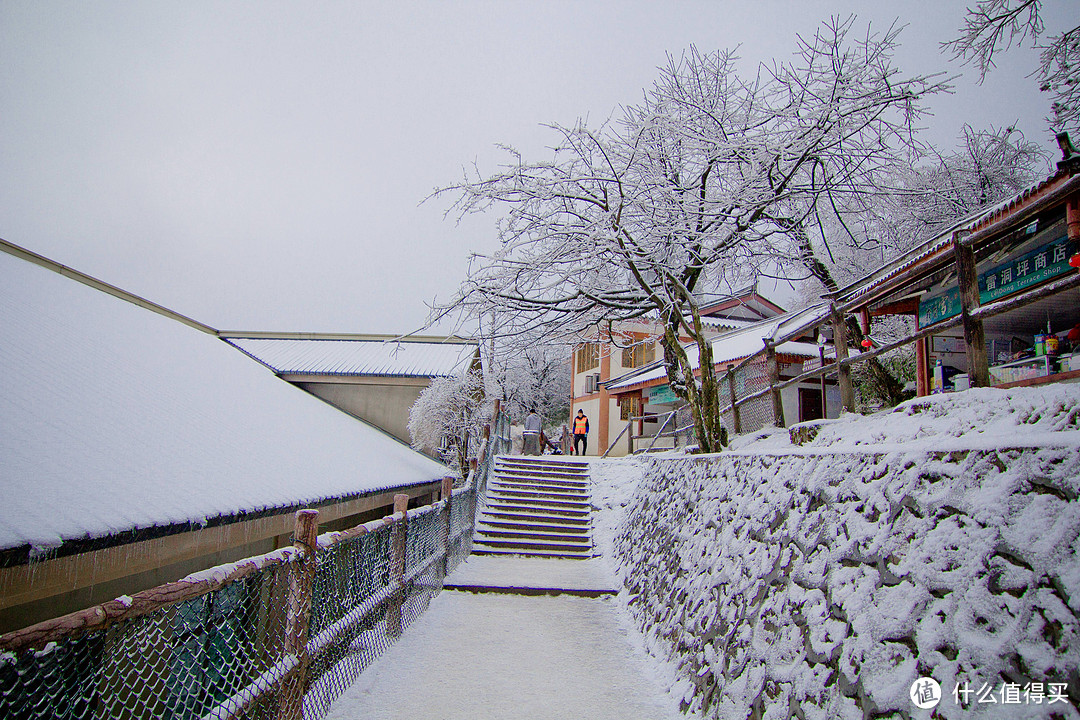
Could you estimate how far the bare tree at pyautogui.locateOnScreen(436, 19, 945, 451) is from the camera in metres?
6.07

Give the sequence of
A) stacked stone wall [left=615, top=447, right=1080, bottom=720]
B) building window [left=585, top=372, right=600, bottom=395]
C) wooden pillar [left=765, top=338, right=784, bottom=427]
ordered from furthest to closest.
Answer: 1. building window [left=585, top=372, right=600, bottom=395]
2. wooden pillar [left=765, top=338, right=784, bottom=427]
3. stacked stone wall [left=615, top=447, right=1080, bottom=720]

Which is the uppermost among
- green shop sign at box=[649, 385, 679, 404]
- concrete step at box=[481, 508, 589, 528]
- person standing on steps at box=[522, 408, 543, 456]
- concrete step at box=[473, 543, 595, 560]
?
green shop sign at box=[649, 385, 679, 404]

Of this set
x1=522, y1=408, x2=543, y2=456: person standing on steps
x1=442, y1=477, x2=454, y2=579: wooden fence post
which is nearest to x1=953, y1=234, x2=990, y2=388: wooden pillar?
x1=442, y1=477, x2=454, y2=579: wooden fence post

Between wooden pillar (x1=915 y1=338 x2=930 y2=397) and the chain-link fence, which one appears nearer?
the chain-link fence

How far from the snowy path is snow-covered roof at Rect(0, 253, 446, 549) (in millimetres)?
1778

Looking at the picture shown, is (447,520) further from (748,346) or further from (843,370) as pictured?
(748,346)

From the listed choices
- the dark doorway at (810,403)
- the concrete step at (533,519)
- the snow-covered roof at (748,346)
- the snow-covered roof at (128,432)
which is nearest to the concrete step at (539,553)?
the concrete step at (533,519)

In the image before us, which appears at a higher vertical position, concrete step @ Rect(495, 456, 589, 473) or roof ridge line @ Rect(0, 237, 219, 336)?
roof ridge line @ Rect(0, 237, 219, 336)

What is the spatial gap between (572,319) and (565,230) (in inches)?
67.6

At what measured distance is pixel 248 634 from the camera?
3.12 metres

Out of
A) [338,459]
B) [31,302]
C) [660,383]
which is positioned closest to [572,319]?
[338,459]

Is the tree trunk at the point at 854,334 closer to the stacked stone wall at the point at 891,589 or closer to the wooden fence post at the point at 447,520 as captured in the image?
the stacked stone wall at the point at 891,589

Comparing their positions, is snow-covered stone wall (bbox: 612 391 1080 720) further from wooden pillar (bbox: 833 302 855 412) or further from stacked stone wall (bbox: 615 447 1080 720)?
wooden pillar (bbox: 833 302 855 412)

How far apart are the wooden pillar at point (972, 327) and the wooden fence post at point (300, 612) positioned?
14.4ft
